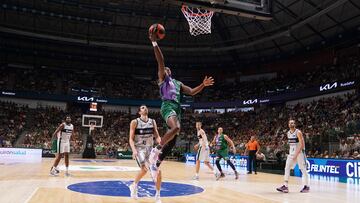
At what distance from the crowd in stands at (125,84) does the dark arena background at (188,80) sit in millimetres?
149

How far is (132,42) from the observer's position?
38.4 m

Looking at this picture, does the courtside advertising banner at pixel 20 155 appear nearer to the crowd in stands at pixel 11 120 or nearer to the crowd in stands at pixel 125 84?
the crowd in stands at pixel 11 120

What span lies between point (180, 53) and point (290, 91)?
1500 cm

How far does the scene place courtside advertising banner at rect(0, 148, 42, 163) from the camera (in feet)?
78.4

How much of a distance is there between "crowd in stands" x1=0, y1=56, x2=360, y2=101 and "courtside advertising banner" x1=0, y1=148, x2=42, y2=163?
15959mm

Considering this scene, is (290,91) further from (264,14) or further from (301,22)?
(264,14)

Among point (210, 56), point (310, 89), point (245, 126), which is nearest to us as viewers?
point (310, 89)

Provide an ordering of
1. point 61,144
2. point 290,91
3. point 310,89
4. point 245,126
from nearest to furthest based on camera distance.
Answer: point 61,144
point 310,89
point 290,91
point 245,126

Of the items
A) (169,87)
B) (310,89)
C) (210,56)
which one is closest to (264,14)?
(169,87)

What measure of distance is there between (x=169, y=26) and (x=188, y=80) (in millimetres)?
10579

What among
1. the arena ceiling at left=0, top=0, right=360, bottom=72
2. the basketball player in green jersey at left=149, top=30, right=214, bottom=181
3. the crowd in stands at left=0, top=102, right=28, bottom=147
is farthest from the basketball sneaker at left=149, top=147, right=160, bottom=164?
the crowd in stands at left=0, top=102, right=28, bottom=147

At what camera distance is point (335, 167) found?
16.4 m

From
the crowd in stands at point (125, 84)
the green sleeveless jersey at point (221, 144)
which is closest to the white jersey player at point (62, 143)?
the green sleeveless jersey at point (221, 144)

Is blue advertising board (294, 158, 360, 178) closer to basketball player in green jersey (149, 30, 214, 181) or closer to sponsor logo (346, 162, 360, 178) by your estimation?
sponsor logo (346, 162, 360, 178)
